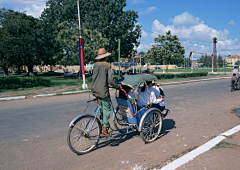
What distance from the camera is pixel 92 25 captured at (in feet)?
98.5

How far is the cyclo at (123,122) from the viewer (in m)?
3.82

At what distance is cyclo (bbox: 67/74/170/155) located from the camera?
3.82 meters

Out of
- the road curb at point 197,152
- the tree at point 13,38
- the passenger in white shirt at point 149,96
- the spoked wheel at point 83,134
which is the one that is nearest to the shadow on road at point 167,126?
the passenger in white shirt at point 149,96

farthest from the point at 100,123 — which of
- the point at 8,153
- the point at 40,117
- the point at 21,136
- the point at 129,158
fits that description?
the point at 40,117

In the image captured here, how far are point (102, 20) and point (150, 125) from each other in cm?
A: 2790

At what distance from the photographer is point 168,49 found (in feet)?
142

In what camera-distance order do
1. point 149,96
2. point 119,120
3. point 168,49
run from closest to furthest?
point 149,96 < point 119,120 < point 168,49

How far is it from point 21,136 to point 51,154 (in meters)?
1.52

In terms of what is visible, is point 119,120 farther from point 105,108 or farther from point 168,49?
point 168,49

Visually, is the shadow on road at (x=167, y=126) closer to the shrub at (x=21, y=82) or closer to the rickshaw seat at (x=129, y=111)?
the rickshaw seat at (x=129, y=111)

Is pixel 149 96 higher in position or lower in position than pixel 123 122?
higher

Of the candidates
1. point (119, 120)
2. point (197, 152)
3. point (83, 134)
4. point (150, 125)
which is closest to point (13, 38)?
point (119, 120)

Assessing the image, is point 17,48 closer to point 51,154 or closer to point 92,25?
point 51,154

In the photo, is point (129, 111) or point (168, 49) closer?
point (129, 111)
